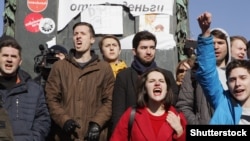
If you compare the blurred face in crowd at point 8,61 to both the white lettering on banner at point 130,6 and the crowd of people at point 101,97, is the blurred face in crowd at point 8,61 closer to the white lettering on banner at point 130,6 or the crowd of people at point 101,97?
the crowd of people at point 101,97

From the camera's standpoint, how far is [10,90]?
163 inches

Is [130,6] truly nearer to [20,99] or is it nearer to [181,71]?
[181,71]

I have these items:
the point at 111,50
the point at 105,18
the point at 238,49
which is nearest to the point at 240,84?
the point at 238,49

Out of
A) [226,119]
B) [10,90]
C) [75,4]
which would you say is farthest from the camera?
[75,4]

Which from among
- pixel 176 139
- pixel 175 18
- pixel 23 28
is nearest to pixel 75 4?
pixel 23 28

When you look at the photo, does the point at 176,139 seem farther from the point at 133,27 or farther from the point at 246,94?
the point at 133,27

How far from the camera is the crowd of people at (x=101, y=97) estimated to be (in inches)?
147

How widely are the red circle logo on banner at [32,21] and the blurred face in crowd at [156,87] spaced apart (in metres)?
5.10

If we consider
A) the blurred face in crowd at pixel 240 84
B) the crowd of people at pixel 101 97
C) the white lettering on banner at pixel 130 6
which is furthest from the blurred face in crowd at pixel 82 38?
the white lettering on banner at pixel 130 6

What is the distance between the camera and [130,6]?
847 centimetres

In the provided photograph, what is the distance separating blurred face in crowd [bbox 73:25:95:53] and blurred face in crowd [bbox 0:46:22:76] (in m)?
0.63

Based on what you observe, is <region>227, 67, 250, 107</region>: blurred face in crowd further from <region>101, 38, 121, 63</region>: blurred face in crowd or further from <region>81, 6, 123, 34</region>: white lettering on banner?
<region>81, 6, 123, 34</region>: white lettering on banner

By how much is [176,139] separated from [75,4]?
525 centimetres

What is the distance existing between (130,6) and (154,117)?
5.01 m
